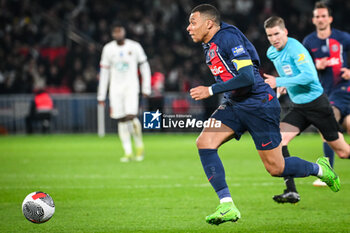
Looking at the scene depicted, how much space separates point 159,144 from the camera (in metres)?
15.4

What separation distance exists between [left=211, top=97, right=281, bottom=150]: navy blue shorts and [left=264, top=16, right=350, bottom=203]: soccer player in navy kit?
0.96m

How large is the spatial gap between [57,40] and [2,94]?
12.1ft

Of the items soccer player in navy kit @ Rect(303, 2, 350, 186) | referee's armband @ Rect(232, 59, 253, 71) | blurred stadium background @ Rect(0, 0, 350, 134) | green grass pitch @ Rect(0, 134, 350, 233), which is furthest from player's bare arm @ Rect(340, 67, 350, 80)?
blurred stadium background @ Rect(0, 0, 350, 134)

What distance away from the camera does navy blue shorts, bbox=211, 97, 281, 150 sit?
5.38 metres

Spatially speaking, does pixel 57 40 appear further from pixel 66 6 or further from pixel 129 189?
pixel 129 189

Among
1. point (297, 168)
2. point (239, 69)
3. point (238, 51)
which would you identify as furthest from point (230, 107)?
point (297, 168)

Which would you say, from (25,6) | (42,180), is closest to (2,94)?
(25,6)

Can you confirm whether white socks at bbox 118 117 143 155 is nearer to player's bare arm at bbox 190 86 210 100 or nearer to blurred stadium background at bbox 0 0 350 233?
blurred stadium background at bbox 0 0 350 233

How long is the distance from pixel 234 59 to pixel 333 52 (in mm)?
3561

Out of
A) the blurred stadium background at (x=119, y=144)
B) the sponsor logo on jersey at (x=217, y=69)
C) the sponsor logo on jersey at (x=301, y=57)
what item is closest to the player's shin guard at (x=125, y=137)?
the blurred stadium background at (x=119, y=144)

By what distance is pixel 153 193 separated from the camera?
740 centimetres

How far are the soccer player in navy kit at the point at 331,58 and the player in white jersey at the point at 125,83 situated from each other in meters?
4.22

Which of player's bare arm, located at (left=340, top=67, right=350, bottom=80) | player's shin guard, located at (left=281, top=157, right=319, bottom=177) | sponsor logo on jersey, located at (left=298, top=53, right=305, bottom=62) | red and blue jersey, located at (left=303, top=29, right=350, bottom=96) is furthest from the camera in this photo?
red and blue jersey, located at (left=303, top=29, right=350, bottom=96)

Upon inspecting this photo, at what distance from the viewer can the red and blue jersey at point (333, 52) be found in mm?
8172
